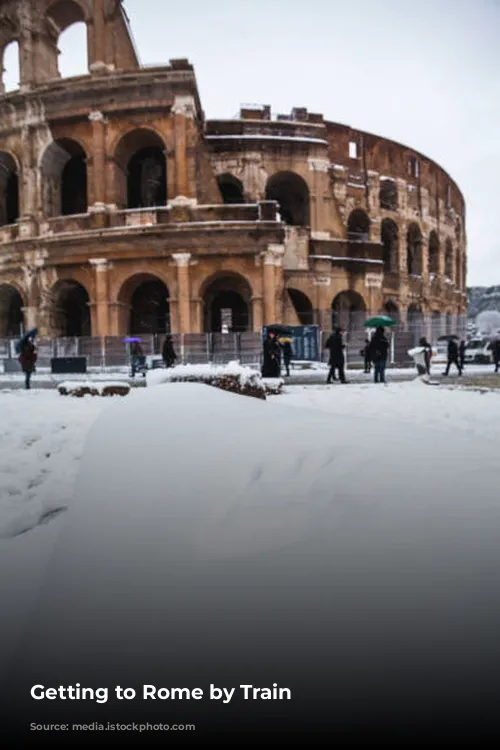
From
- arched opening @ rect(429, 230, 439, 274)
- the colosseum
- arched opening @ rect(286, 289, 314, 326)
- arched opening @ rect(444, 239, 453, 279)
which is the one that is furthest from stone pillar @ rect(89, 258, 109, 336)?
arched opening @ rect(444, 239, 453, 279)

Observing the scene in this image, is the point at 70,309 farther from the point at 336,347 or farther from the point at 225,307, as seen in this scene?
the point at 336,347

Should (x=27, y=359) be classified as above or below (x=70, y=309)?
below

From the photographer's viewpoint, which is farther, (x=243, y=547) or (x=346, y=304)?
(x=346, y=304)

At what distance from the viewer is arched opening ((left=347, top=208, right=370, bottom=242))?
27.2m

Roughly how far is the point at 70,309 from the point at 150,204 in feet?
23.2

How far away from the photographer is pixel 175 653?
1.71 m

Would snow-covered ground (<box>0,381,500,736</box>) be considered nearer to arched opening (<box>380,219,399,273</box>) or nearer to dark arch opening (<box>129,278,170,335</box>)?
dark arch opening (<box>129,278,170,335</box>)

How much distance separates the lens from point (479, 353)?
21.3 m

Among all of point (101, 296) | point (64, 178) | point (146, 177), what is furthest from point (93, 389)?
point (64, 178)

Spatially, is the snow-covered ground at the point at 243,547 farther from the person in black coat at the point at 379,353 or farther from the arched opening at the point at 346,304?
the arched opening at the point at 346,304

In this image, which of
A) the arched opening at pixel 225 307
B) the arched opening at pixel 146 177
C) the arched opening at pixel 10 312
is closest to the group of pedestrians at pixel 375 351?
the arched opening at pixel 225 307

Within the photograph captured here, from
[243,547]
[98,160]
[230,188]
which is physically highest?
[230,188]

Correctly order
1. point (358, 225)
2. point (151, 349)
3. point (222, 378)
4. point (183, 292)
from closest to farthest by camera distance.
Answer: point (222, 378) < point (151, 349) < point (183, 292) < point (358, 225)

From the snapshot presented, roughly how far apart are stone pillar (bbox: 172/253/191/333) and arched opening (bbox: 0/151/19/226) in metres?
9.97
